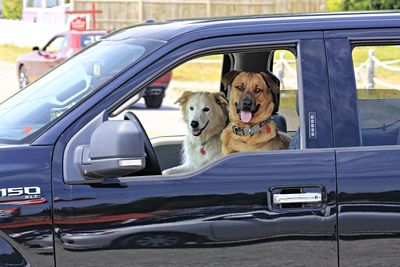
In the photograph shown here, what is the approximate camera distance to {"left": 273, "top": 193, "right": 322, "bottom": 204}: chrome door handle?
3.70 m

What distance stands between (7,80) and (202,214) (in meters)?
24.7

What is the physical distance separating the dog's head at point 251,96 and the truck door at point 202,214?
0.81 meters

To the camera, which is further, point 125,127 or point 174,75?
point 174,75

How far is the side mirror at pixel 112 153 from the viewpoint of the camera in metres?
3.58

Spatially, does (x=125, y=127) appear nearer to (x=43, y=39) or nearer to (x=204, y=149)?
(x=204, y=149)

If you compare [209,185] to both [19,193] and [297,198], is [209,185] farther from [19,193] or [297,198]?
[19,193]

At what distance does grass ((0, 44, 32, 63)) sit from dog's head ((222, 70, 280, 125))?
3178cm

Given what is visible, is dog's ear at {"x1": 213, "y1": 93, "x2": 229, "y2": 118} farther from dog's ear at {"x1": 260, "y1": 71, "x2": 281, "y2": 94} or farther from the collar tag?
the collar tag

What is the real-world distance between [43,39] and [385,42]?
35.3 meters

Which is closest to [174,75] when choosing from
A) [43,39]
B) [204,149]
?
[43,39]

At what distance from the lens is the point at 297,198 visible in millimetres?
3701

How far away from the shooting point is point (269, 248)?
3.68m

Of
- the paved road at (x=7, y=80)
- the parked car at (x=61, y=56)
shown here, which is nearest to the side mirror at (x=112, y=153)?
the parked car at (x=61, y=56)

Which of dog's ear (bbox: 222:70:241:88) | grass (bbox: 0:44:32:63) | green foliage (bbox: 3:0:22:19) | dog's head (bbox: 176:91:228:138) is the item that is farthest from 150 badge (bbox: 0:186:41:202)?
green foliage (bbox: 3:0:22:19)
